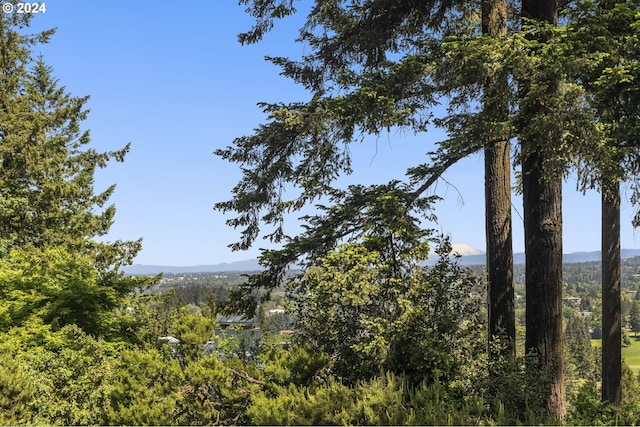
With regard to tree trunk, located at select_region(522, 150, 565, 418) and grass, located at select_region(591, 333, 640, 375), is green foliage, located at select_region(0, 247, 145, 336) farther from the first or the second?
grass, located at select_region(591, 333, 640, 375)

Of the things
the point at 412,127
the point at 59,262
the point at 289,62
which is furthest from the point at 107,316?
the point at 412,127

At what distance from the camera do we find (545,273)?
6.56m

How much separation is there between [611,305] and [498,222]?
4554mm

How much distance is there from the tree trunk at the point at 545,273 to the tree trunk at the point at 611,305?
442cm

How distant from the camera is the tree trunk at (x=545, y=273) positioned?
6.45 meters

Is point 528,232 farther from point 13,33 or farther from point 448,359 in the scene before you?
point 13,33

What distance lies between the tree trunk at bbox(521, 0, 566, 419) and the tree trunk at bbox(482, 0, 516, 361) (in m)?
1.04

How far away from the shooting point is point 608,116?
5586mm

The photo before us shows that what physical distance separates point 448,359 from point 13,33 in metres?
18.8

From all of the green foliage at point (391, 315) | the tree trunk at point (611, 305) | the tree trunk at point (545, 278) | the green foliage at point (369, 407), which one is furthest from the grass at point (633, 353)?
the green foliage at point (369, 407)

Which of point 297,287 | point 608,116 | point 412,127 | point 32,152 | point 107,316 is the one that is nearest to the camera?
point 608,116

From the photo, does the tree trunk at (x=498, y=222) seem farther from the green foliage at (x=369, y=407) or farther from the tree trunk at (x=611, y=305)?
the tree trunk at (x=611, y=305)

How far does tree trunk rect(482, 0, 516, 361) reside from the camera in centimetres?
790

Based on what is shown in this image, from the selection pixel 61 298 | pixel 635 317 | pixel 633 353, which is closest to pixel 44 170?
pixel 61 298
